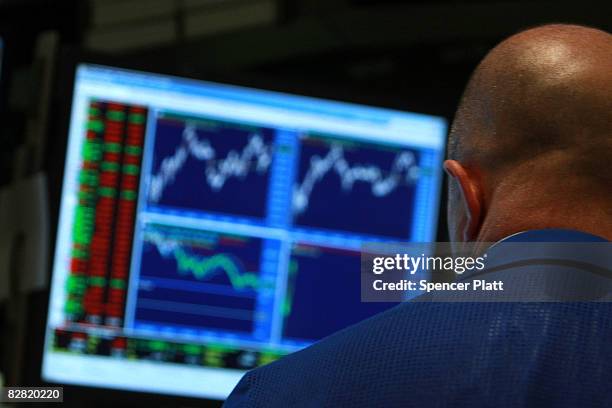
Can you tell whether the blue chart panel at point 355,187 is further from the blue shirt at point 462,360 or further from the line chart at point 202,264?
the blue shirt at point 462,360

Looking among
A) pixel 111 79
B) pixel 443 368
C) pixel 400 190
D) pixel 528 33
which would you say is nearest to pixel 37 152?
pixel 111 79

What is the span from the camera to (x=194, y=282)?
1.64 metres

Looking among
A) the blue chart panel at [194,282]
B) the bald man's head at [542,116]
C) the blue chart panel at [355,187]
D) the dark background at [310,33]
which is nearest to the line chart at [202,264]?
the blue chart panel at [194,282]

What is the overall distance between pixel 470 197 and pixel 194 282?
2.43 ft

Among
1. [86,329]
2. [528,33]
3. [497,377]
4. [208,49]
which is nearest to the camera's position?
[497,377]

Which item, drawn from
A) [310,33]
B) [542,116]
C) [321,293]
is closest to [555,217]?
[542,116]

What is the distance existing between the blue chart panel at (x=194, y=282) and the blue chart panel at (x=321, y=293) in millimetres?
57

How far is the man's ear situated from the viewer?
3.17 ft

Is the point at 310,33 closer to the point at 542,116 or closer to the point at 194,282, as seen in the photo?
the point at 194,282

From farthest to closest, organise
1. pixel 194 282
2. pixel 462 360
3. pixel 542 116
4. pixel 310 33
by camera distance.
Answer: pixel 310 33 < pixel 194 282 < pixel 542 116 < pixel 462 360

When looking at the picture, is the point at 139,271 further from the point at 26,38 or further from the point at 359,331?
the point at 26,38

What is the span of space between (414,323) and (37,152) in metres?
0.94

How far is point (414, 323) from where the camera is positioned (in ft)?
2.81

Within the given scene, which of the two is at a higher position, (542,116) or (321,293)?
(542,116)
